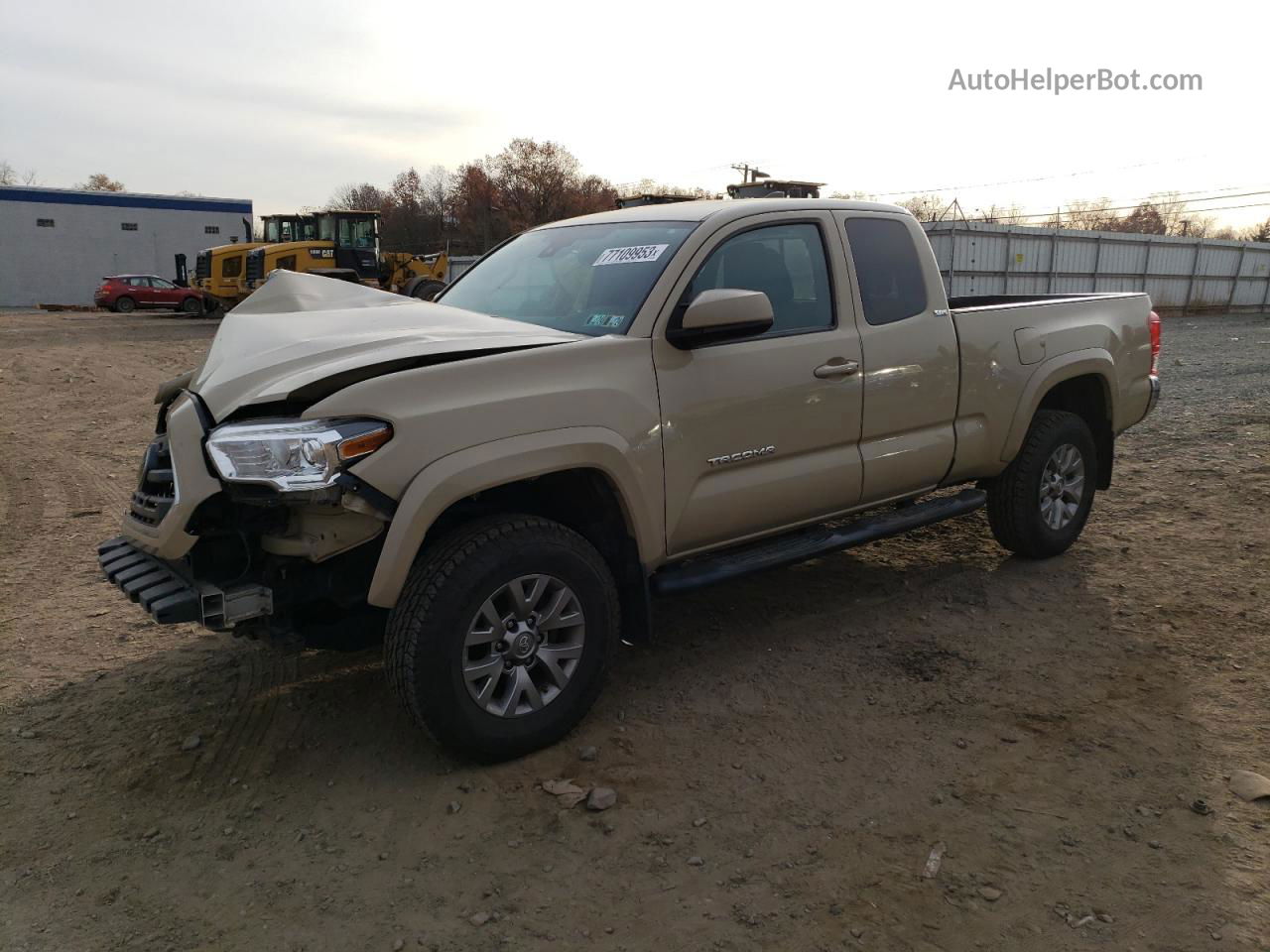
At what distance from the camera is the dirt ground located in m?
2.68

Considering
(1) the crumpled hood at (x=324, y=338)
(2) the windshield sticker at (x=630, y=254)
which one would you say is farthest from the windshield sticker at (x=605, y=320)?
(2) the windshield sticker at (x=630, y=254)

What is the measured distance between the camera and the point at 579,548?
3488 mm

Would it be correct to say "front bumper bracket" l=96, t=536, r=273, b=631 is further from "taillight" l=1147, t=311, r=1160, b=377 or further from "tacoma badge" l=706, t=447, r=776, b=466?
"taillight" l=1147, t=311, r=1160, b=377

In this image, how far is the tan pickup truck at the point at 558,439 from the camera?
3.11 meters

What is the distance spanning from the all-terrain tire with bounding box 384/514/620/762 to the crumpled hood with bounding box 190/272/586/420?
0.66 meters

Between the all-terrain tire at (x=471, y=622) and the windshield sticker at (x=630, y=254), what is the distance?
1.24m

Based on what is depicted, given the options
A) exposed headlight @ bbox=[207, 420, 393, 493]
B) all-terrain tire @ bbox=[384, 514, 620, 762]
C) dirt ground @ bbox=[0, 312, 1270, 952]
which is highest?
exposed headlight @ bbox=[207, 420, 393, 493]

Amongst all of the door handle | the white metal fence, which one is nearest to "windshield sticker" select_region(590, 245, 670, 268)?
the door handle

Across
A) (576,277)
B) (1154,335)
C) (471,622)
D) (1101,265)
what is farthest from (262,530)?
(1101,265)

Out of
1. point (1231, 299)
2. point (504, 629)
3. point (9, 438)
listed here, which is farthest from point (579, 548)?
point (1231, 299)

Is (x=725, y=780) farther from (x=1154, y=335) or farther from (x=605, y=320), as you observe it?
(x=1154, y=335)

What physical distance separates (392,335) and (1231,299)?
128ft

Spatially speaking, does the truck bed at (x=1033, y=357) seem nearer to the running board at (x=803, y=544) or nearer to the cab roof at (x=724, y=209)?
the running board at (x=803, y=544)

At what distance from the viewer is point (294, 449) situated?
300 cm
